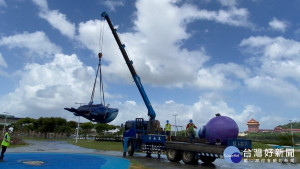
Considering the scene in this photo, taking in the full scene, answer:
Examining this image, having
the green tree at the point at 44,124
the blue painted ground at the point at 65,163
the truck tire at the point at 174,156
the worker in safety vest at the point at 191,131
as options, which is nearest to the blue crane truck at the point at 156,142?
the truck tire at the point at 174,156

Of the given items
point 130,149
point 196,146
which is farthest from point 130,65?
point 196,146

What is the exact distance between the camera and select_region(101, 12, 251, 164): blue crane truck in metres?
15.6

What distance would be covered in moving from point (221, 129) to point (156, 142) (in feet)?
21.4

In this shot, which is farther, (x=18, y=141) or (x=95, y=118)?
(x=18, y=141)

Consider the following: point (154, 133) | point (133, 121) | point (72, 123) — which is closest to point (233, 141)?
point (154, 133)

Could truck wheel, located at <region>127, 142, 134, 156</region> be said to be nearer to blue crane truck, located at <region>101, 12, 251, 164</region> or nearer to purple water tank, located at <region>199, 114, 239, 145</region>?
blue crane truck, located at <region>101, 12, 251, 164</region>

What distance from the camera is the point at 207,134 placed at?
16266mm

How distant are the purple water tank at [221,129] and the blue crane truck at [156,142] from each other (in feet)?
1.55

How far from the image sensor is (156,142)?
67.4ft

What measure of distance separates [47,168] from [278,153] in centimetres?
2056

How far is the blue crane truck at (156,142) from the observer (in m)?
15.6

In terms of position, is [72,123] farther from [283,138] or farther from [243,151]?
[243,151]

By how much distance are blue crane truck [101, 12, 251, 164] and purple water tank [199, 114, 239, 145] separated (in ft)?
1.55

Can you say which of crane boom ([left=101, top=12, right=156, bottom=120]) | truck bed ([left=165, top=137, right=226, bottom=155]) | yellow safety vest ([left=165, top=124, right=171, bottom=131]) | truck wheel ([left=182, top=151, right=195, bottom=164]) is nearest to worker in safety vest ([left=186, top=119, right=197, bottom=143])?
truck bed ([left=165, top=137, right=226, bottom=155])
